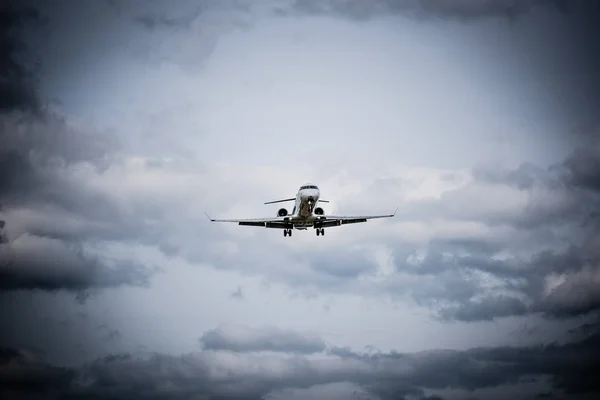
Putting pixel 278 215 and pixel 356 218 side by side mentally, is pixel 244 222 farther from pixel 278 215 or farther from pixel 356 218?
pixel 356 218

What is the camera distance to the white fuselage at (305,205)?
11325 centimetres

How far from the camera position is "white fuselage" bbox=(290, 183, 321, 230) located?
113250mm

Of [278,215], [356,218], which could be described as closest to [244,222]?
[278,215]

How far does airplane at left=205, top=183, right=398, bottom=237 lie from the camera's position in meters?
114

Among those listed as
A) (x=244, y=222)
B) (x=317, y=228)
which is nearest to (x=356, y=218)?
(x=317, y=228)

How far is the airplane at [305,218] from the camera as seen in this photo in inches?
4480

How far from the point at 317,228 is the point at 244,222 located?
37.0ft

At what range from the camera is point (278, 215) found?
390ft

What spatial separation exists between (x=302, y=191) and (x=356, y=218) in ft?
31.6

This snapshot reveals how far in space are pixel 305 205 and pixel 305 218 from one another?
2964 mm

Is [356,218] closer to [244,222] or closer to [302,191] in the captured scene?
[302,191]

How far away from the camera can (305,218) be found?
116 m

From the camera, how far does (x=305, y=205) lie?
114m

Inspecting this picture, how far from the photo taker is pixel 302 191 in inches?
4503
